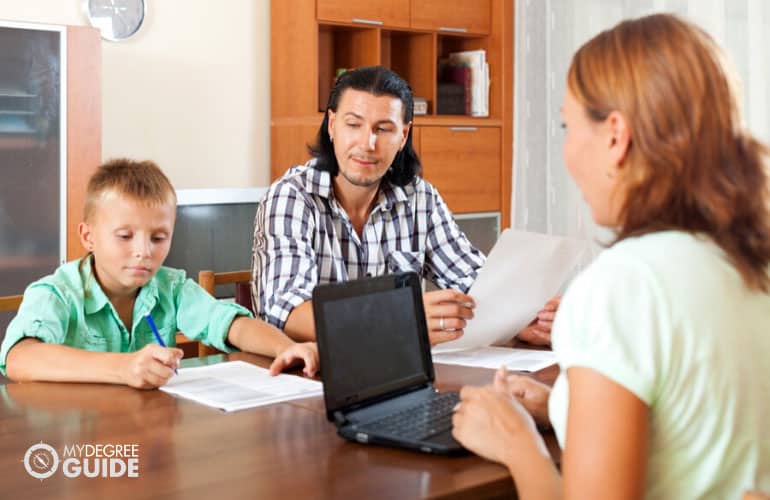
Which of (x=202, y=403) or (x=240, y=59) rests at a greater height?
(x=240, y=59)

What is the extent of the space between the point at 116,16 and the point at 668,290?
3173mm

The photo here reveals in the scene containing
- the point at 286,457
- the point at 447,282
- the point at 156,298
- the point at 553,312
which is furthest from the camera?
the point at 447,282

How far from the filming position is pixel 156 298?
201 centimetres

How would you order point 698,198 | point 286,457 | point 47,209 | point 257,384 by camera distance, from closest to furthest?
point 698,198, point 286,457, point 257,384, point 47,209

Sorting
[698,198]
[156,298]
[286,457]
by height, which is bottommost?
[286,457]

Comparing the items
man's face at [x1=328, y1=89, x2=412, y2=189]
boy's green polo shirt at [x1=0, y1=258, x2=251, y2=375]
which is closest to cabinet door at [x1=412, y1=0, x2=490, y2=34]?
man's face at [x1=328, y1=89, x2=412, y2=189]

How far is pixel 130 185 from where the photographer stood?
195cm

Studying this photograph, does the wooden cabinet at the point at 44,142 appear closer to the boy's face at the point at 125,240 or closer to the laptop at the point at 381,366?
the boy's face at the point at 125,240

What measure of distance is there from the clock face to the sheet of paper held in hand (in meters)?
2.29

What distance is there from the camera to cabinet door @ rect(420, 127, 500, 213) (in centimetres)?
429

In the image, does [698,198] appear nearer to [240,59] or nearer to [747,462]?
[747,462]

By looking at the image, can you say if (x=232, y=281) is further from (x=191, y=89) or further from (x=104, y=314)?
(x=191, y=89)

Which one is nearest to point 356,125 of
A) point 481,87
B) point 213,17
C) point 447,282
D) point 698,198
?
point 447,282

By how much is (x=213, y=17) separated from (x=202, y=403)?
2817 mm
